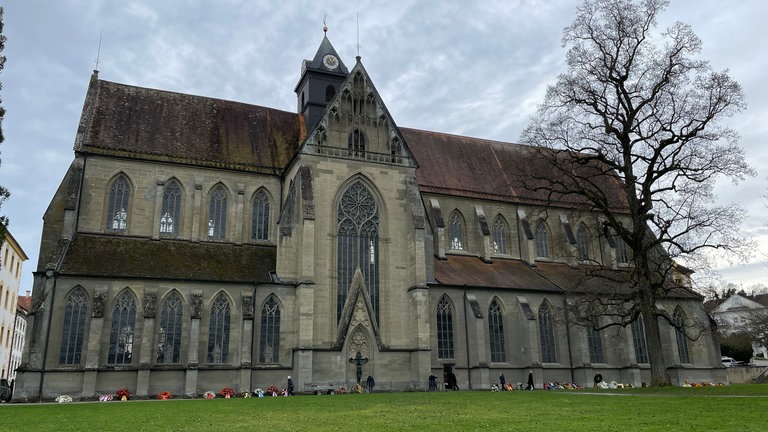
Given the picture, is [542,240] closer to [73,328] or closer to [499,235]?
[499,235]

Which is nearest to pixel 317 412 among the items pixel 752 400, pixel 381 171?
pixel 752 400

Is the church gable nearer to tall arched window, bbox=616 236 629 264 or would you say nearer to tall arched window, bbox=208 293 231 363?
tall arched window, bbox=208 293 231 363

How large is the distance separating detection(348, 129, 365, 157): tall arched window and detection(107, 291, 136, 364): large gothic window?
15546mm

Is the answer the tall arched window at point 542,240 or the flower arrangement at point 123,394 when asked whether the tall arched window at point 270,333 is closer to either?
the flower arrangement at point 123,394

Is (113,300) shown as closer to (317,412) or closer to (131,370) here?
(131,370)

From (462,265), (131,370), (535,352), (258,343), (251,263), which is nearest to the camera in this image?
(131,370)

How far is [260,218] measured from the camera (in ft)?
126

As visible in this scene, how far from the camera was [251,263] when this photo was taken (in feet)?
116

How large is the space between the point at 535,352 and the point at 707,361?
1451cm

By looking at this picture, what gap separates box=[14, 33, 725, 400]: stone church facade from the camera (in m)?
31.0

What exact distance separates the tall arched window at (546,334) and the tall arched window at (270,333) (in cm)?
1768

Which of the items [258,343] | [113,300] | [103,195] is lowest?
[258,343]

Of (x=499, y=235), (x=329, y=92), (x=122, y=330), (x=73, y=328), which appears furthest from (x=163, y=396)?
(x=499, y=235)

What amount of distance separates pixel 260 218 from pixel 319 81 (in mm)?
12800
